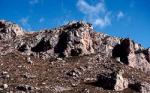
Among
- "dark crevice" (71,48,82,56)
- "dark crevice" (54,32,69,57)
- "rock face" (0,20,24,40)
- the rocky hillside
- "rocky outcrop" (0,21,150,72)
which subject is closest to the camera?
the rocky hillside

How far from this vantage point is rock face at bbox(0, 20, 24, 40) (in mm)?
161250

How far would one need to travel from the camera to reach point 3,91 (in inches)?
4628

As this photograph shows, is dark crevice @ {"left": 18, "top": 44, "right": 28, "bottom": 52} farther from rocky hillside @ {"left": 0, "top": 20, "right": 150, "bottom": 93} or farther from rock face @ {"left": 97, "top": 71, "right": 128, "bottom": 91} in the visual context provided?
rock face @ {"left": 97, "top": 71, "right": 128, "bottom": 91}

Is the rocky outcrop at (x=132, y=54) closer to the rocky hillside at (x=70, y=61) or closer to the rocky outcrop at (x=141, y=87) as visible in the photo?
the rocky hillside at (x=70, y=61)

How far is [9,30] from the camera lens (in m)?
163

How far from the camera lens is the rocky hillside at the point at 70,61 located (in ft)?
424

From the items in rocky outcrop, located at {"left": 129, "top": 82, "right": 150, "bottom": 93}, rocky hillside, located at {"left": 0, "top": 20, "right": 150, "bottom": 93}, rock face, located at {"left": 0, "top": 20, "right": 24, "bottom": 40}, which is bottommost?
rocky outcrop, located at {"left": 129, "top": 82, "right": 150, "bottom": 93}

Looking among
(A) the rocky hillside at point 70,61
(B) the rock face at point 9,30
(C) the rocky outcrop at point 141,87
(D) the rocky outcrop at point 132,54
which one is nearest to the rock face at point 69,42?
(A) the rocky hillside at point 70,61

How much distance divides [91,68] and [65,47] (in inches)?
548

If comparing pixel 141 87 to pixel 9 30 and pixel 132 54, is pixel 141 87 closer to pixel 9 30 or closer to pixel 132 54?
pixel 132 54

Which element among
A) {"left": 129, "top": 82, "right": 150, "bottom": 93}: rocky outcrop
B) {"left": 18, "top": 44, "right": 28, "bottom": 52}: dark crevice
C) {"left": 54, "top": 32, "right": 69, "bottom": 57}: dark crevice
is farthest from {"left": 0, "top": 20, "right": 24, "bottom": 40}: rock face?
{"left": 129, "top": 82, "right": 150, "bottom": 93}: rocky outcrop

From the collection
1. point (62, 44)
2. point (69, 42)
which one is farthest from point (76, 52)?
point (62, 44)

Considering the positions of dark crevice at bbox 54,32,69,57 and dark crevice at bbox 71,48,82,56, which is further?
dark crevice at bbox 71,48,82,56

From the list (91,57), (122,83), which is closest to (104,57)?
(91,57)
